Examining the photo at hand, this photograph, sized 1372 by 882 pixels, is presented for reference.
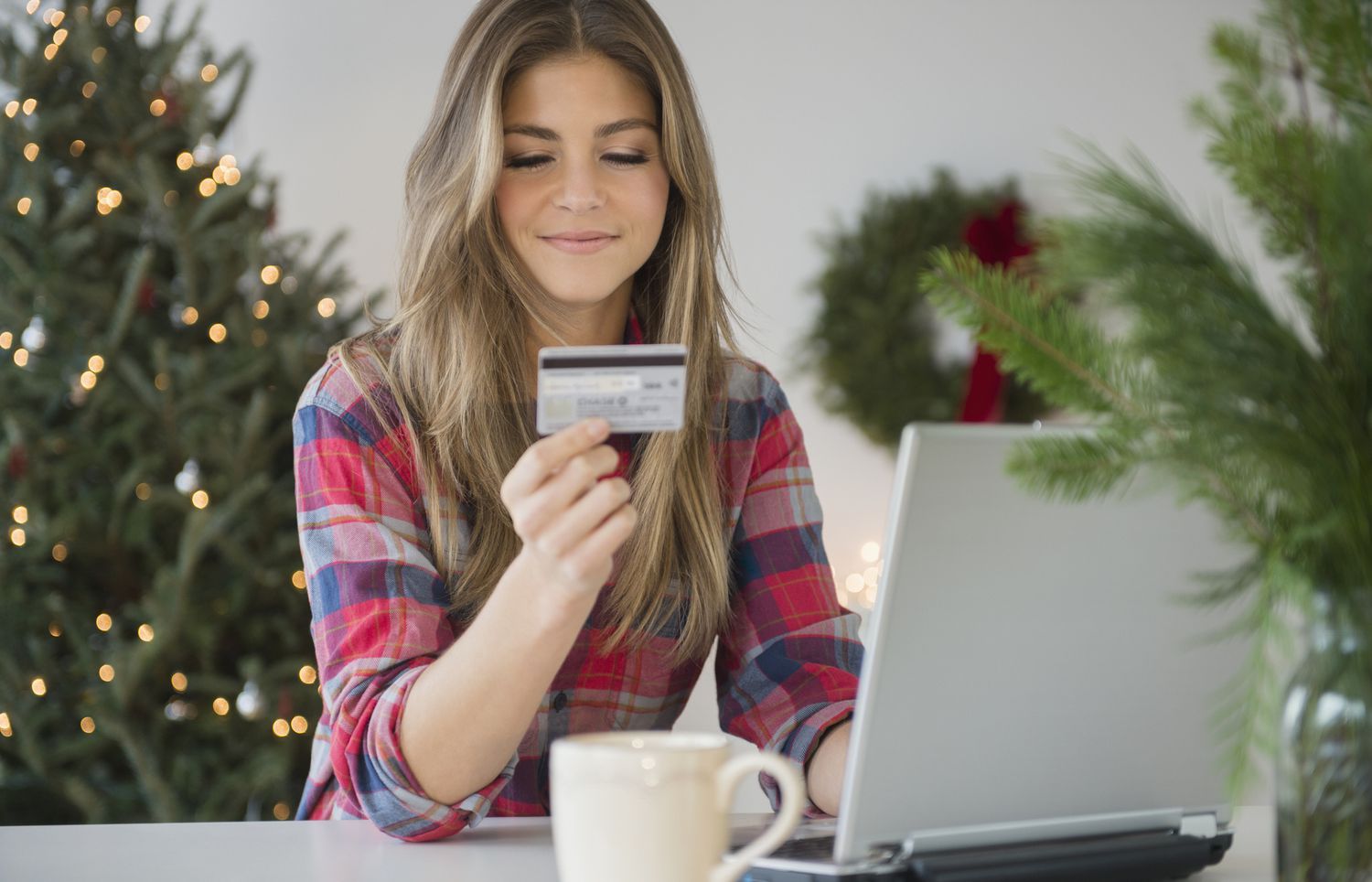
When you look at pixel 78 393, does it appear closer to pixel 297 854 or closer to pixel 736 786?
pixel 297 854

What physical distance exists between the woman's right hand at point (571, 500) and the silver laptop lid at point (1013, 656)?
0.65 ft

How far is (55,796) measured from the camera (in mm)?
2422

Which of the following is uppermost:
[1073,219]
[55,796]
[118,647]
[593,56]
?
[593,56]

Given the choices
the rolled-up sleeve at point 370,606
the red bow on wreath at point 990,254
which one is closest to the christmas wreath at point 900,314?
the red bow on wreath at point 990,254

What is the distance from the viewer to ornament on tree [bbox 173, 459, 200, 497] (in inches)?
95.4

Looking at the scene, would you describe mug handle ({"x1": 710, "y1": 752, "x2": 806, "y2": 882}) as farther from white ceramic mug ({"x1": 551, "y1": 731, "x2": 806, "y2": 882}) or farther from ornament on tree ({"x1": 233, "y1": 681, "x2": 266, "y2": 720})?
ornament on tree ({"x1": 233, "y1": 681, "x2": 266, "y2": 720})

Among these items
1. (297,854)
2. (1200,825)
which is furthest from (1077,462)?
(297,854)

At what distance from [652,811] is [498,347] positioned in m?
0.82

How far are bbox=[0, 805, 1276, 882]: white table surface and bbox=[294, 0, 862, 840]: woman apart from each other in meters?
0.10

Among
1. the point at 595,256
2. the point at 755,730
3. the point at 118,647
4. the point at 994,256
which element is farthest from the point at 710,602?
the point at 994,256

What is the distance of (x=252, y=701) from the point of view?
2414 millimetres

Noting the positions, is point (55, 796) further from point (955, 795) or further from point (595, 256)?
point (955, 795)

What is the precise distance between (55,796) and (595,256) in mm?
1730

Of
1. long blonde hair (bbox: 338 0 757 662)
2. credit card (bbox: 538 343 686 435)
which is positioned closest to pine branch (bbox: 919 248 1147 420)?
credit card (bbox: 538 343 686 435)
